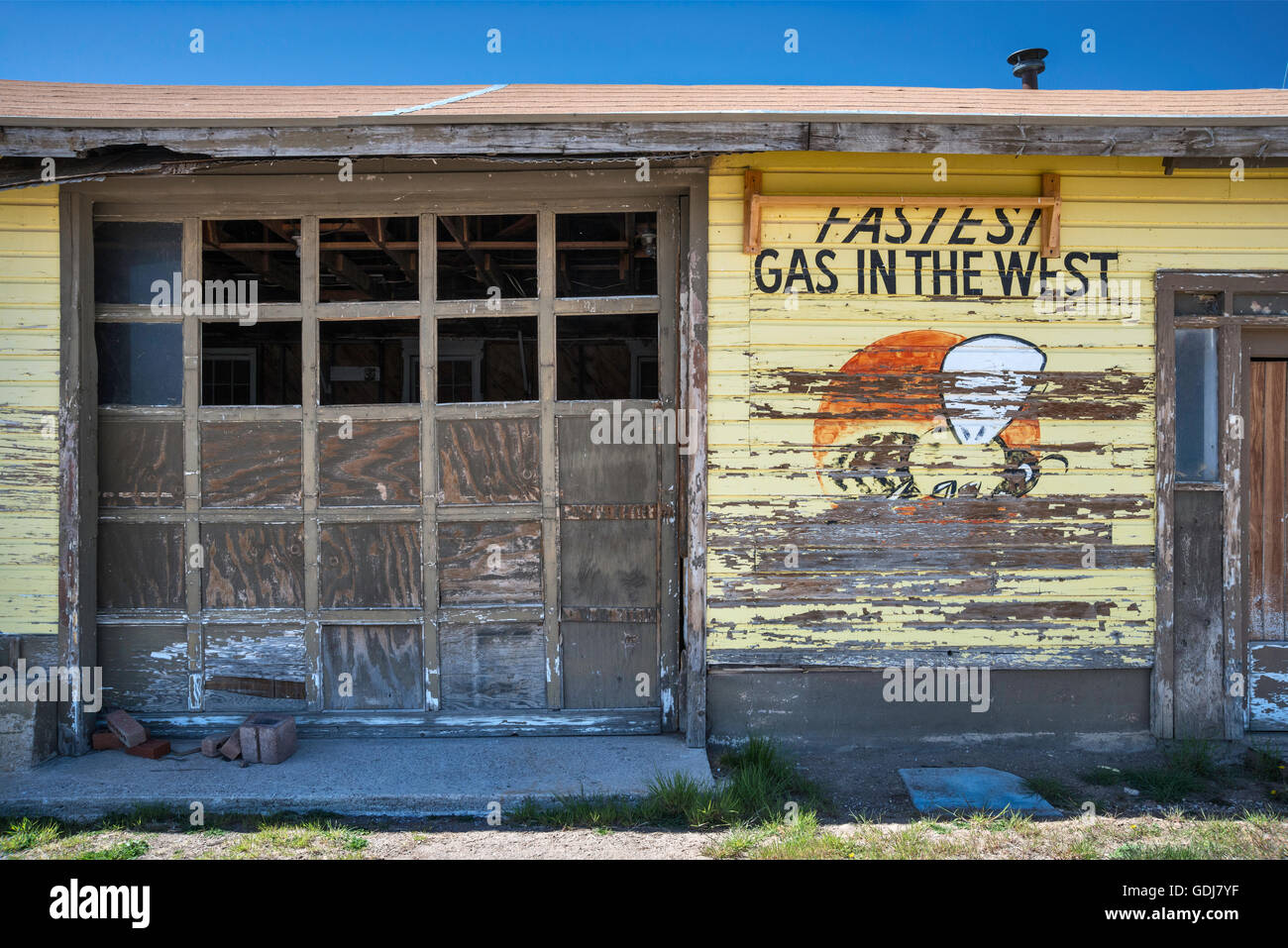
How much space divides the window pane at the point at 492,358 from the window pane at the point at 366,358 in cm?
24

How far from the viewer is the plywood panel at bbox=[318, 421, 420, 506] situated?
4.57 m

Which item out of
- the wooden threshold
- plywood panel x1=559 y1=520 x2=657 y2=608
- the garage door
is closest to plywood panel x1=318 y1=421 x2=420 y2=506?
the garage door

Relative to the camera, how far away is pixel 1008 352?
14.4ft

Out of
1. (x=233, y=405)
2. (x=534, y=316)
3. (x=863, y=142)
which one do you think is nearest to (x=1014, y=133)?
(x=863, y=142)

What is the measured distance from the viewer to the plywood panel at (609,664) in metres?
4.54

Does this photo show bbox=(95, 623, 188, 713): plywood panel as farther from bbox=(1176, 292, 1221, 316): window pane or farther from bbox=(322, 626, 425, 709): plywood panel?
bbox=(1176, 292, 1221, 316): window pane

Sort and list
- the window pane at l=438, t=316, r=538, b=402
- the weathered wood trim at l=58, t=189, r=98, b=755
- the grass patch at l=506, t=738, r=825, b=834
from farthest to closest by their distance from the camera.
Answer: the window pane at l=438, t=316, r=538, b=402 < the weathered wood trim at l=58, t=189, r=98, b=755 < the grass patch at l=506, t=738, r=825, b=834

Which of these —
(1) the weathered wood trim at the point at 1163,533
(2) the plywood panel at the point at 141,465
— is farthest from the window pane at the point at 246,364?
(1) the weathered wood trim at the point at 1163,533

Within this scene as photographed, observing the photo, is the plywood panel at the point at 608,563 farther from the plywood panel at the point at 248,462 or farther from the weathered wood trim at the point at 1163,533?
the weathered wood trim at the point at 1163,533

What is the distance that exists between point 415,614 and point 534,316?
5.69 ft

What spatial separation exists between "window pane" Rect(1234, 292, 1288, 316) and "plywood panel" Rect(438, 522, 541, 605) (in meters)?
3.92

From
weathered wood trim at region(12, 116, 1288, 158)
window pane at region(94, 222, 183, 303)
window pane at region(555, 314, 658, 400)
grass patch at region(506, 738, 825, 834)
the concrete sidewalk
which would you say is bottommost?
grass patch at region(506, 738, 825, 834)

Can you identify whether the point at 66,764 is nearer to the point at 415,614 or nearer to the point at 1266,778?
the point at 415,614

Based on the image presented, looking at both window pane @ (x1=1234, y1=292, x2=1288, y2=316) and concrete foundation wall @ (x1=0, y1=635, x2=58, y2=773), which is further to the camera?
window pane @ (x1=1234, y1=292, x2=1288, y2=316)
